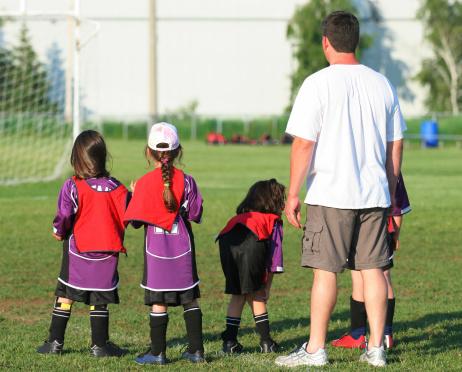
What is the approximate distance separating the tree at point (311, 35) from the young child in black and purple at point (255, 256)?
5410cm

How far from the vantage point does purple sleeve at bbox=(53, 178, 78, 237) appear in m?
7.10

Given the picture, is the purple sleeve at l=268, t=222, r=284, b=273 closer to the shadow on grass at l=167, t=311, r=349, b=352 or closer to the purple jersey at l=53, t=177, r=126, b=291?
the shadow on grass at l=167, t=311, r=349, b=352

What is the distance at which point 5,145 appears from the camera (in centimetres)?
3638

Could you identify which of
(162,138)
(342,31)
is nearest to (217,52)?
(162,138)

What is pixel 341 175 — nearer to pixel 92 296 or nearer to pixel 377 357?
pixel 377 357

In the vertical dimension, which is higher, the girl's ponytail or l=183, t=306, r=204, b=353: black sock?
the girl's ponytail

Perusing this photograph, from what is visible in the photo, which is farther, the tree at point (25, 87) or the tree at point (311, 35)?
the tree at point (311, 35)

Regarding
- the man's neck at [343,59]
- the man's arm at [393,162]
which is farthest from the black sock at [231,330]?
the man's neck at [343,59]

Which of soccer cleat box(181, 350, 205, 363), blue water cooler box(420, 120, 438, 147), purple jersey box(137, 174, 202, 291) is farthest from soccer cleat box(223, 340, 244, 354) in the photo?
blue water cooler box(420, 120, 438, 147)

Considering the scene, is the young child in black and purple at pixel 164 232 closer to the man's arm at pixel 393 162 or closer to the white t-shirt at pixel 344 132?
the white t-shirt at pixel 344 132

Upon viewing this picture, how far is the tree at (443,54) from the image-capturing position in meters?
63.2

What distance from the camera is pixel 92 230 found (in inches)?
281

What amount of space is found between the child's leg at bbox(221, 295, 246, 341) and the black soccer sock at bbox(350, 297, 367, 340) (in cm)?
77

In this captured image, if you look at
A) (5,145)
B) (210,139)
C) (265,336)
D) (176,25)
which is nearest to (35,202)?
(265,336)
